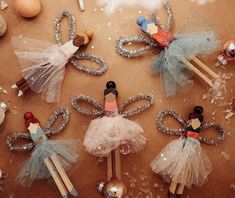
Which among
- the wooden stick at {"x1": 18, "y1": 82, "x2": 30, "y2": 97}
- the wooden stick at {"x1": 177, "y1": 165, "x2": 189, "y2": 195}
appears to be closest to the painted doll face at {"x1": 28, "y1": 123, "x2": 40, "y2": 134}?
the wooden stick at {"x1": 18, "y1": 82, "x2": 30, "y2": 97}

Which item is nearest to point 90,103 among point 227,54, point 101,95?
point 101,95

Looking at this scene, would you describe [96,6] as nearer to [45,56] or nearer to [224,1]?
[45,56]

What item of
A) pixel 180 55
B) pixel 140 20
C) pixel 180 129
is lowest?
pixel 180 129

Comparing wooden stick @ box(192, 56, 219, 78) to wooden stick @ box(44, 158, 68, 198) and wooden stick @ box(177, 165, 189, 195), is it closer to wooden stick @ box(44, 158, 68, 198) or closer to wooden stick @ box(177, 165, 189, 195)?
wooden stick @ box(177, 165, 189, 195)

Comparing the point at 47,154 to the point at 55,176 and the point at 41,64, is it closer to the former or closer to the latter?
the point at 55,176

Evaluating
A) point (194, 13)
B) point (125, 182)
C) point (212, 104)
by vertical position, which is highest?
point (194, 13)

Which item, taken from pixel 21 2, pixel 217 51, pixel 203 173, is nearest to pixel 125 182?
pixel 203 173

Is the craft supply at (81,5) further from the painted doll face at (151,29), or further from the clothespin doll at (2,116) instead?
the clothespin doll at (2,116)
